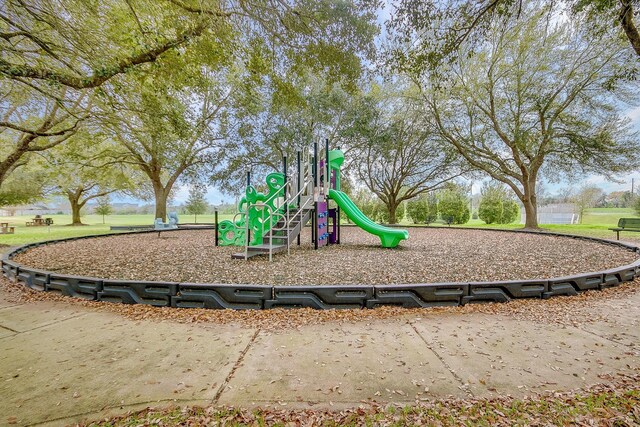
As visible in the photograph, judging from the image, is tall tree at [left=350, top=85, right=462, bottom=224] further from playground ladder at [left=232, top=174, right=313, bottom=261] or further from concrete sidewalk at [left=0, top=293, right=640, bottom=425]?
concrete sidewalk at [left=0, top=293, right=640, bottom=425]

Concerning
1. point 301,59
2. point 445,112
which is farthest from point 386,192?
point 301,59

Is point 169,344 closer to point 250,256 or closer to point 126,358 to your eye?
point 126,358

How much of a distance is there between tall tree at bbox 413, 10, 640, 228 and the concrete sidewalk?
1234 centimetres

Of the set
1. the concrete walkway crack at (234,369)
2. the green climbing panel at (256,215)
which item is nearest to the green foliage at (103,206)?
the green climbing panel at (256,215)

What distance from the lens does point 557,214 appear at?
33.5 metres

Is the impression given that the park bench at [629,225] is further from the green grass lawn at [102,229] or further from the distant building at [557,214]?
the distant building at [557,214]

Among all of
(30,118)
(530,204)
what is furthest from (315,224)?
(530,204)

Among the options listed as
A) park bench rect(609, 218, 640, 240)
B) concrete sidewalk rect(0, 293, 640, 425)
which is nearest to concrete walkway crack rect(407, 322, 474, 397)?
concrete sidewalk rect(0, 293, 640, 425)

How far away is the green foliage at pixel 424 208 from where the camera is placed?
2558 cm

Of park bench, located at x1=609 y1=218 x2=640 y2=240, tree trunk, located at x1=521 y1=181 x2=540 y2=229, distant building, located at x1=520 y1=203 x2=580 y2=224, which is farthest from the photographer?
distant building, located at x1=520 y1=203 x2=580 y2=224

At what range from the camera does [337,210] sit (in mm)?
9883

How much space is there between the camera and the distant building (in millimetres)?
31575

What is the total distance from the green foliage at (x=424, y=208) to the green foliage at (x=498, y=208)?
4172 mm

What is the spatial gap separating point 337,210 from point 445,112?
11.2m
